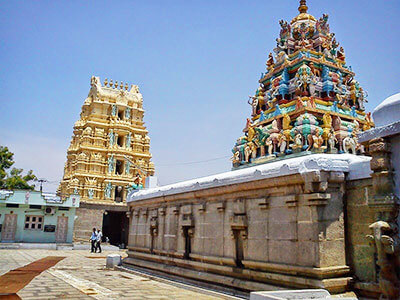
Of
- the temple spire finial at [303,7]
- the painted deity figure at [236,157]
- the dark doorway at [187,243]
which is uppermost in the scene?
the temple spire finial at [303,7]

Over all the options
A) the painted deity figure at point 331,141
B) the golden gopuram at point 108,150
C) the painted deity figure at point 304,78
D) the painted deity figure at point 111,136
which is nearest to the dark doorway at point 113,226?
the golden gopuram at point 108,150

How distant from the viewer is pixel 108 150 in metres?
42.8

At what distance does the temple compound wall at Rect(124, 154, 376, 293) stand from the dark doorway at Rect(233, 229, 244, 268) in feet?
0.07

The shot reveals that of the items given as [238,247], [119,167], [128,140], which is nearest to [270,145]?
[238,247]

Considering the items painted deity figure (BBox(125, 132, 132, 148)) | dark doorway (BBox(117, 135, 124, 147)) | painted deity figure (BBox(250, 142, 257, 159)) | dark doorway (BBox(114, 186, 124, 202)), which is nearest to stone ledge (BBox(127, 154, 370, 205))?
painted deity figure (BBox(250, 142, 257, 159))

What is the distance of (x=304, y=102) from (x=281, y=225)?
50.1ft

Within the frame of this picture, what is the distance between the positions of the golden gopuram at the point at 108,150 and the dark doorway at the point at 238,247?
29093 mm

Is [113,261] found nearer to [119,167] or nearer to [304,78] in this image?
[304,78]

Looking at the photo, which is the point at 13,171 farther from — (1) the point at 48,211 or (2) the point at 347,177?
(2) the point at 347,177

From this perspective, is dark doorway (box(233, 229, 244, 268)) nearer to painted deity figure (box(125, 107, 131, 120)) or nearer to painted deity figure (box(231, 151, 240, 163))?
painted deity figure (box(231, 151, 240, 163))

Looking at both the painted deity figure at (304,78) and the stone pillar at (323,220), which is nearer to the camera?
the stone pillar at (323,220)

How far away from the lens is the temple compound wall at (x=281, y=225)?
6328 millimetres

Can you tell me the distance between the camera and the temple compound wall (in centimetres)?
633

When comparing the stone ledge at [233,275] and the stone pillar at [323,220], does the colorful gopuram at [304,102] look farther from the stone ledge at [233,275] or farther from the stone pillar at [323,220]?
the stone pillar at [323,220]
